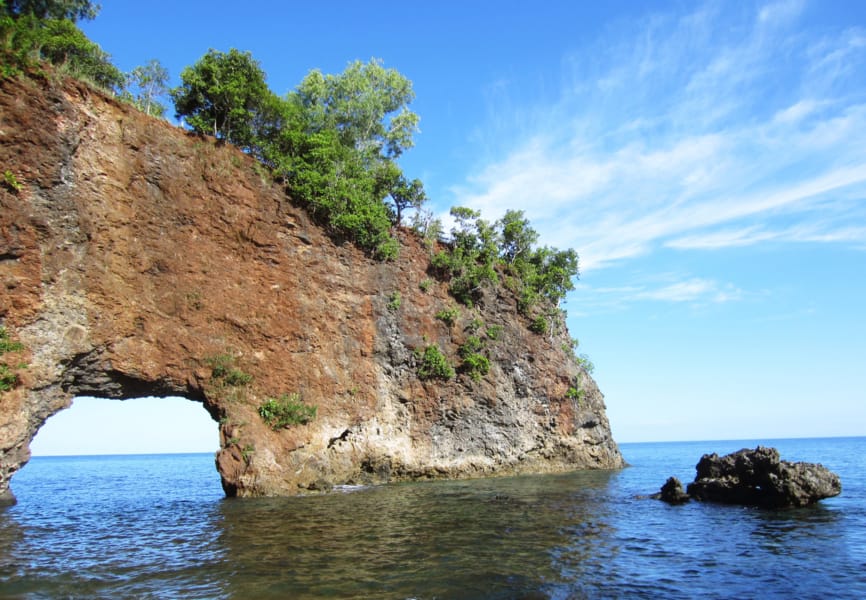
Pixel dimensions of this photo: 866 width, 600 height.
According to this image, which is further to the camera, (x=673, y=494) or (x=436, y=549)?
(x=673, y=494)

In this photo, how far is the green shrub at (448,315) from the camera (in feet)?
99.0

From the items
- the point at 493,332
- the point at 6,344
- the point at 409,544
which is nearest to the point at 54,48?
the point at 6,344

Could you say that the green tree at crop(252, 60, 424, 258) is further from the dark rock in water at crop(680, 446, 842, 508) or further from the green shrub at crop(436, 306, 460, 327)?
the dark rock in water at crop(680, 446, 842, 508)

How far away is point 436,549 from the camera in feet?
39.8

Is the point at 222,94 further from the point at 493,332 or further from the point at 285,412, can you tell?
the point at 493,332

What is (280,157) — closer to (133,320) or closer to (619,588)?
(133,320)

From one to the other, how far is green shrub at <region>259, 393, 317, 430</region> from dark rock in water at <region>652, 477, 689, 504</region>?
14603 mm

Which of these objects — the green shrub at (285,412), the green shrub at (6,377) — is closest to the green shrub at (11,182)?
the green shrub at (6,377)

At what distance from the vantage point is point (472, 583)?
9.63 meters

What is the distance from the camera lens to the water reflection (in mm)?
9523

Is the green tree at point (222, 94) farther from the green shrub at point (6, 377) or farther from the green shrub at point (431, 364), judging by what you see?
the green shrub at point (431, 364)

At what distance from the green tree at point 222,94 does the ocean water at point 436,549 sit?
664 inches

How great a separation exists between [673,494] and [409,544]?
12.5 m

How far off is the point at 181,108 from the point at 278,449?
16.5 meters
